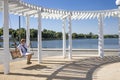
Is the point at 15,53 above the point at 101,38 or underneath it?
underneath

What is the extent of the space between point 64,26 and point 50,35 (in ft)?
118

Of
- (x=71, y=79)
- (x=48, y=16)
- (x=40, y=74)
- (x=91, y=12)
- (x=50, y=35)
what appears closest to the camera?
(x=71, y=79)

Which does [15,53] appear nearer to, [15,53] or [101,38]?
[15,53]

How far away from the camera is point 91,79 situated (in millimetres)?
10047

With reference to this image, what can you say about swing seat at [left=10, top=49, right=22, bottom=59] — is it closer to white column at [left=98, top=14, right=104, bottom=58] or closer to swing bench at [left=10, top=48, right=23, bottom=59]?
swing bench at [left=10, top=48, right=23, bottom=59]

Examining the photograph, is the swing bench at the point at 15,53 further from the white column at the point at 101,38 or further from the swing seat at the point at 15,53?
the white column at the point at 101,38

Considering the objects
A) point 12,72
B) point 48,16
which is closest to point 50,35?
point 48,16

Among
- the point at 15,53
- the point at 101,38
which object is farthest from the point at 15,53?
the point at 101,38

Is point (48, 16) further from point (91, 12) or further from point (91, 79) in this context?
point (91, 79)

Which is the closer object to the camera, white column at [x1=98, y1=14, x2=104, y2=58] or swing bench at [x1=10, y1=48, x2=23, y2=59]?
swing bench at [x1=10, y1=48, x2=23, y2=59]

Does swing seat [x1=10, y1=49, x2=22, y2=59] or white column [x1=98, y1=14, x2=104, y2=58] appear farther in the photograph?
white column [x1=98, y1=14, x2=104, y2=58]

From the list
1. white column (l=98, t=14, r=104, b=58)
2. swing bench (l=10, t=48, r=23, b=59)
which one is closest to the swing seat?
swing bench (l=10, t=48, r=23, b=59)

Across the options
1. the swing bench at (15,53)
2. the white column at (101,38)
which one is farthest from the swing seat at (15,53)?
the white column at (101,38)

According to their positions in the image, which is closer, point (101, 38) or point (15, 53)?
point (15, 53)
